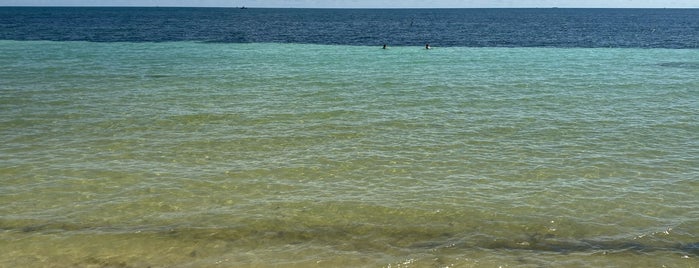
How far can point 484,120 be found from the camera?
24.9 metres

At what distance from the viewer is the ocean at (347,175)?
12.2 metres

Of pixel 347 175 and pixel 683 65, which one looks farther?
pixel 683 65

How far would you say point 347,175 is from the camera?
56.4 feet

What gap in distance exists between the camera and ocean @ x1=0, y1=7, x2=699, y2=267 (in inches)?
480

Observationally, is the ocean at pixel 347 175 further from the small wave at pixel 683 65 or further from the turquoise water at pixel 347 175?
the small wave at pixel 683 65

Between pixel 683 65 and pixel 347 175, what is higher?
pixel 683 65

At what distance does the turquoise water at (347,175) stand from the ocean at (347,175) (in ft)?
0.22

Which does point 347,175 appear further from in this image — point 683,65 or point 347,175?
point 683,65

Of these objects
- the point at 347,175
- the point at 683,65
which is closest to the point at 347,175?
the point at 347,175

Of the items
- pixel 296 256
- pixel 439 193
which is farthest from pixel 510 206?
pixel 296 256

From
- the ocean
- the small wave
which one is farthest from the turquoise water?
the small wave

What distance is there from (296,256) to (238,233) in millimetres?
1868

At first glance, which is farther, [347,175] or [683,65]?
[683,65]

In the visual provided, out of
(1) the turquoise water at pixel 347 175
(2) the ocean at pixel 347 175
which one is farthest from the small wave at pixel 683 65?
(1) the turquoise water at pixel 347 175
